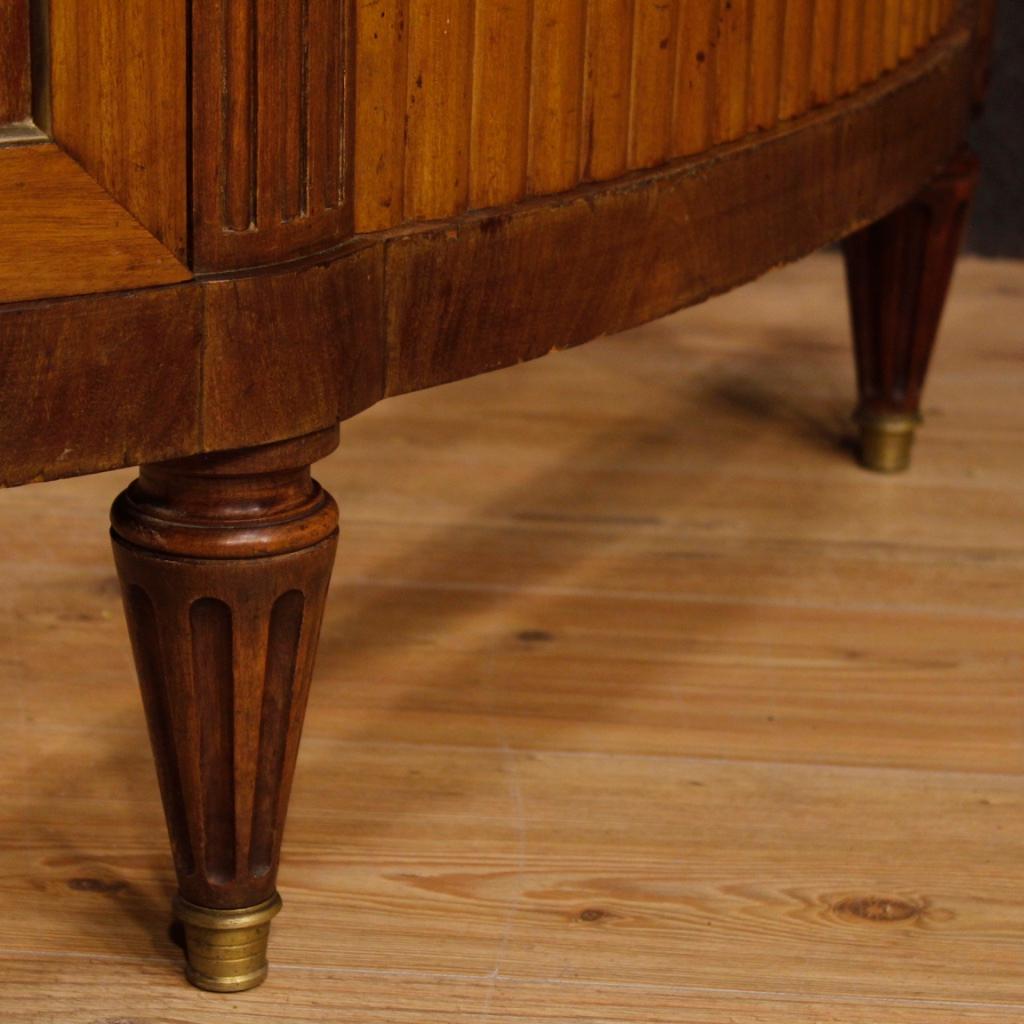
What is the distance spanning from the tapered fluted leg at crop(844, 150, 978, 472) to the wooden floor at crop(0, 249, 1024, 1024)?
0.17 ft

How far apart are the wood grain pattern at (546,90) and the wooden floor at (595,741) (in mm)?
388

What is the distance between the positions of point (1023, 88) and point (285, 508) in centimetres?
194

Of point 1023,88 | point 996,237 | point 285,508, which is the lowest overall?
point 996,237

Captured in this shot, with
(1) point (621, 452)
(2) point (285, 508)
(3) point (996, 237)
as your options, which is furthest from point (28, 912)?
(3) point (996, 237)

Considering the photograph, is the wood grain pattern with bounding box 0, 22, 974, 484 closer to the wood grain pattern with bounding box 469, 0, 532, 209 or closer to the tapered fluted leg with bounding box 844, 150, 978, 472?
the wood grain pattern with bounding box 469, 0, 532, 209

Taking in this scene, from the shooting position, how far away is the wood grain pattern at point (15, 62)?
60cm

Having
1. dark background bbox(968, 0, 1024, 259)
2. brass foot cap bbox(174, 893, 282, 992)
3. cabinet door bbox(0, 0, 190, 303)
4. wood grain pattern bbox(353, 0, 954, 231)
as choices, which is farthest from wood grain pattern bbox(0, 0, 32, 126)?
dark background bbox(968, 0, 1024, 259)

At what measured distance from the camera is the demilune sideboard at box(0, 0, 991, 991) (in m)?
0.64

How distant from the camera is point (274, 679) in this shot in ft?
2.66

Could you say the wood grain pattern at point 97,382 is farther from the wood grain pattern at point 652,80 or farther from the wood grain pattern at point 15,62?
the wood grain pattern at point 652,80

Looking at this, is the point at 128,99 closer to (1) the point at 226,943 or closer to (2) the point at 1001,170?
(1) the point at 226,943

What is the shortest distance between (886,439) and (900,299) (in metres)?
0.13

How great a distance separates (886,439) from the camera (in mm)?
1685

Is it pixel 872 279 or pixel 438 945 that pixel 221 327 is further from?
pixel 872 279
